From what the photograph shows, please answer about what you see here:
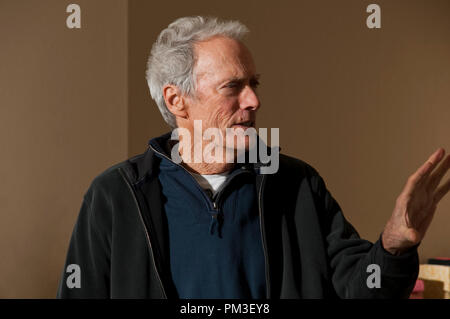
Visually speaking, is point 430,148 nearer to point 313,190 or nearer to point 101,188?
point 313,190

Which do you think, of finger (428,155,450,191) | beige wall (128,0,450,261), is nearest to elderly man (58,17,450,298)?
finger (428,155,450,191)

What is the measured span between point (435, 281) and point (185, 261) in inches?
85.8

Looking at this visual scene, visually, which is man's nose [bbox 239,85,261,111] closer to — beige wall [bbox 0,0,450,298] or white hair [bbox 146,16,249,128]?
white hair [bbox 146,16,249,128]

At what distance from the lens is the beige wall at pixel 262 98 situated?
2354 mm

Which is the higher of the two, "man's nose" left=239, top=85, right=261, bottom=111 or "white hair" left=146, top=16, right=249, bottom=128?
"white hair" left=146, top=16, right=249, bottom=128

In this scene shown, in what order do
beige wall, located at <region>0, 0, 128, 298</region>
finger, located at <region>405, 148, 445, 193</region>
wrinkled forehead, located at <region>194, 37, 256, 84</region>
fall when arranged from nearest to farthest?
finger, located at <region>405, 148, 445, 193</region>, wrinkled forehead, located at <region>194, 37, 256, 84</region>, beige wall, located at <region>0, 0, 128, 298</region>

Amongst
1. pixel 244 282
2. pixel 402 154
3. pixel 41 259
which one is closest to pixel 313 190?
pixel 244 282

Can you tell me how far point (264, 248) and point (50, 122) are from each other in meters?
1.47

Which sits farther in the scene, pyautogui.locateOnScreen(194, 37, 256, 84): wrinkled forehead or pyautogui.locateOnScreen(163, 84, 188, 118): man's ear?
pyautogui.locateOnScreen(163, 84, 188, 118): man's ear

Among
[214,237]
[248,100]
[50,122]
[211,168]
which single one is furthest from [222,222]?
[50,122]

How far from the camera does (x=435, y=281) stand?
3.01 metres

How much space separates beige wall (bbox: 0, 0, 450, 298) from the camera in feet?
7.72

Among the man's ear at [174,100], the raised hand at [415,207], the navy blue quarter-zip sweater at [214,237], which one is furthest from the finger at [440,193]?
the man's ear at [174,100]

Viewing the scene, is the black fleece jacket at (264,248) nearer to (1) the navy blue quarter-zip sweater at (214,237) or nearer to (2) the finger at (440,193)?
(1) the navy blue quarter-zip sweater at (214,237)
